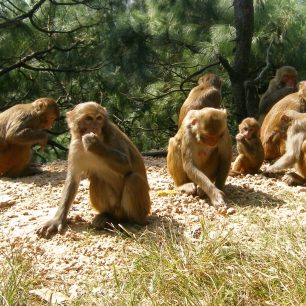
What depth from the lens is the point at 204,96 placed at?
10.1 metres

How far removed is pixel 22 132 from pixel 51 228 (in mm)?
3265

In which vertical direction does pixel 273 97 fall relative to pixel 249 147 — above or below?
above

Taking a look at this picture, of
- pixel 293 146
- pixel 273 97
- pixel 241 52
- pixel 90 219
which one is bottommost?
pixel 90 219

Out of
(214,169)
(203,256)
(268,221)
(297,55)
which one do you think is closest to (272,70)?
(297,55)

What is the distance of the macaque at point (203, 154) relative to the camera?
6266mm

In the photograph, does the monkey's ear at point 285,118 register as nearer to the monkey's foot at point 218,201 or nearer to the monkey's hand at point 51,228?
the monkey's foot at point 218,201

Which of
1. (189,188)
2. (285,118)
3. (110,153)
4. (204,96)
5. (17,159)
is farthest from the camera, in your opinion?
(204,96)

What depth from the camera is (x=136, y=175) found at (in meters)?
5.59

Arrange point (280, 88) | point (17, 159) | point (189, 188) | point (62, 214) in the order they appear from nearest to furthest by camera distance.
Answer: point (62, 214)
point (189, 188)
point (17, 159)
point (280, 88)

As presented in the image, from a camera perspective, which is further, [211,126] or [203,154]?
[203,154]

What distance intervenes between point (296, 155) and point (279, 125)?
130cm

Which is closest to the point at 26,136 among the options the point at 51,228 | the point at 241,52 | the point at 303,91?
the point at 51,228

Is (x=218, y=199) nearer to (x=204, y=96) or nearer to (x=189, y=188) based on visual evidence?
(x=189, y=188)

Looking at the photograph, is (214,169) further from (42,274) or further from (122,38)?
(122,38)
